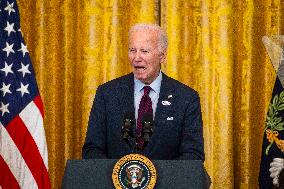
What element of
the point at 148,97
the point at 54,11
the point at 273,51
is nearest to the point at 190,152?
the point at 148,97

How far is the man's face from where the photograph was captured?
284 centimetres

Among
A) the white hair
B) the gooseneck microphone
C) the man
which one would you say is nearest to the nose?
the man

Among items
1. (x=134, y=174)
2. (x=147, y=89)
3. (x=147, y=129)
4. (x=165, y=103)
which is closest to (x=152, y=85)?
(x=147, y=89)

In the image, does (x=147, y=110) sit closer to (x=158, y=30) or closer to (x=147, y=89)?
(x=147, y=89)

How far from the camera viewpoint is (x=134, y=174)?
1984 millimetres

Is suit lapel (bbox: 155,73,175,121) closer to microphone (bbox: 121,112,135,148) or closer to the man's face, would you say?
the man's face

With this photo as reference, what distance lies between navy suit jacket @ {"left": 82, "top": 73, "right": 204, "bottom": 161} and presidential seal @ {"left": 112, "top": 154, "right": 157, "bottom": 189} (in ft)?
2.35

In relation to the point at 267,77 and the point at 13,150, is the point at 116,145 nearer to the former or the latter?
the point at 13,150

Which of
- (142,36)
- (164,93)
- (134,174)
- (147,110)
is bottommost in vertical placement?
(134,174)

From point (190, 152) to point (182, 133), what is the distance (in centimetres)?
22

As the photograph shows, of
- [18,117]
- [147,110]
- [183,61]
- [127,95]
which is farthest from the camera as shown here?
[183,61]

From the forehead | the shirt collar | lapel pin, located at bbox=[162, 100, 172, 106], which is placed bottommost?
lapel pin, located at bbox=[162, 100, 172, 106]

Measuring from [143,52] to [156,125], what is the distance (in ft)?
1.49

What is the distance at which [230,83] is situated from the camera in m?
4.24
